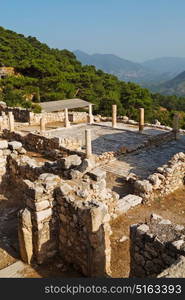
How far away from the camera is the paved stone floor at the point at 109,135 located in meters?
20.6

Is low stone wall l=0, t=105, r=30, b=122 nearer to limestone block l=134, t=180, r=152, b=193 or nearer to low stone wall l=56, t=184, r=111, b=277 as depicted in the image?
limestone block l=134, t=180, r=152, b=193

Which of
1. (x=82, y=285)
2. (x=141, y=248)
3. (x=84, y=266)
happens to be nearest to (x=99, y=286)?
(x=82, y=285)

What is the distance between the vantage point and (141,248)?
5.73 m

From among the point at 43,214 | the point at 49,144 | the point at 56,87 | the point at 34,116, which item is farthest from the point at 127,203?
the point at 56,87

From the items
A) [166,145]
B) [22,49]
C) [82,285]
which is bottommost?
[166,145]

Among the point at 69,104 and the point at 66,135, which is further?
the point at 69,104

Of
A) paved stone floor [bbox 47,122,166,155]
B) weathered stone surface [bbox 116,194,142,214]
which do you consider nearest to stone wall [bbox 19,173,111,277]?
weathered stone surface [bbox 116,194,142,214]

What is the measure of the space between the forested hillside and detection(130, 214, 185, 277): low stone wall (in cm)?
2743

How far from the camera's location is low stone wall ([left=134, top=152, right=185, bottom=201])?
37.7 feet

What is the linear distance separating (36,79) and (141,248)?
41.6 meters

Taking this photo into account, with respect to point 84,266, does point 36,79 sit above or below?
above

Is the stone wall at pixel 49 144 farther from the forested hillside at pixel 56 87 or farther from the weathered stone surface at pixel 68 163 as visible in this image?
the forested hillside at pixel 56 87

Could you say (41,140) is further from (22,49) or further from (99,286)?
(22,49)

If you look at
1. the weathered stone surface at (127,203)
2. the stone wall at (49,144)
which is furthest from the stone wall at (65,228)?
the stone wall at (49,144)
